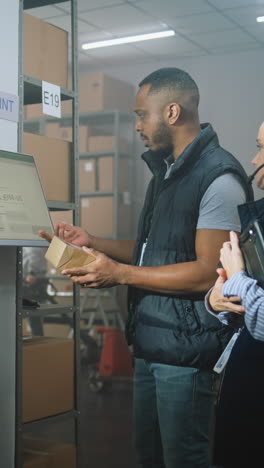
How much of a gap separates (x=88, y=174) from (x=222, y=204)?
4718 mm

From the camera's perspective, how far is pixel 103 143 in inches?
251

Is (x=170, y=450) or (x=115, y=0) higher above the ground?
(x=115, y=0)

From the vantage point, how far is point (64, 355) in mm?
2641

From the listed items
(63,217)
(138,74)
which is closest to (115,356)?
(63,217)

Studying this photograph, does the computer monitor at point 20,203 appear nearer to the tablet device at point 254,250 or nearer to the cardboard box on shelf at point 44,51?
the cardboard box on shelf at point 44,51

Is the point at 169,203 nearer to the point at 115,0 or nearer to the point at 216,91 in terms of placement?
the point at 115,0

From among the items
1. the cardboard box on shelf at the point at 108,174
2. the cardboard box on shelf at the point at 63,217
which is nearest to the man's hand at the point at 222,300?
the cardboard box on shelf at the point at 63,217

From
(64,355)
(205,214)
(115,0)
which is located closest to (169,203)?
(205,214)

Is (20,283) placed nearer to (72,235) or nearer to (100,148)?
(72,235)

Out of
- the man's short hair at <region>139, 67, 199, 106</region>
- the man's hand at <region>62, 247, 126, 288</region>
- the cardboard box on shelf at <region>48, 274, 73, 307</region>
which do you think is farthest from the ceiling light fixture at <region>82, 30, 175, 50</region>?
the man's hand at <region>62, 247, 126, 288</region>

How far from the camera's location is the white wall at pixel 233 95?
629 centimetres

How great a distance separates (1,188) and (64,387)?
3.31 ft

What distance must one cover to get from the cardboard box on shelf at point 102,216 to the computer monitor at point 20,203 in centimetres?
411

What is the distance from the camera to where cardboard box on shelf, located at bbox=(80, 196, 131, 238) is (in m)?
6.27
